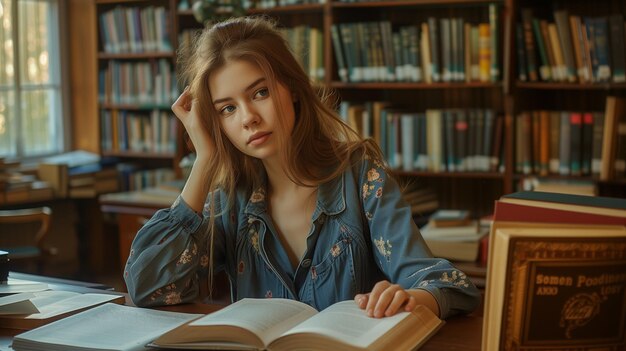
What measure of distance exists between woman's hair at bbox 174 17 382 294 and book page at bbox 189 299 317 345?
1.52 ft

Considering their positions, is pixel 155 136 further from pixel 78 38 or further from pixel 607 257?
pixel 607 257

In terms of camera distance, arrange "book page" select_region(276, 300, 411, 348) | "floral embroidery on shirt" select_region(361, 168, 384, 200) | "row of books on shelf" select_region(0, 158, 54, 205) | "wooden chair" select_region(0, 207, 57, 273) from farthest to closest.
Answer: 1. "row of books on shelf" select_region(0, 158, 54, 205)
2. "wooden chair" select_region(0, 207, 57, 273)
3. "floral embroidery on shirt" select_region(361, 168, 384, 200)
4. "book page" select_region(276, 300, 411, 348)

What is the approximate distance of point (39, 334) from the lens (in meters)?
1.34

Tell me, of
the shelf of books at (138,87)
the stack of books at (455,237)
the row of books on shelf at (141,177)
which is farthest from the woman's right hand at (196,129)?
the row of books on shelf at (141,177)

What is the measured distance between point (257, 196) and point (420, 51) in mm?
2049

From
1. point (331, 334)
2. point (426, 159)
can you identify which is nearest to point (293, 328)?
point (331, 334)

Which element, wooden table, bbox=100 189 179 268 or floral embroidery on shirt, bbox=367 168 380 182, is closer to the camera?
floral embroidery on shirt, bbox=367 168 380 182

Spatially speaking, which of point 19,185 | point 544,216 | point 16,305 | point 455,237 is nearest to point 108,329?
point 16,305

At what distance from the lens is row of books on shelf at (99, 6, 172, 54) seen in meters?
4.58

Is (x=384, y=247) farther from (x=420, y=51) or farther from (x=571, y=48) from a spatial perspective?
(x=420, y=51)

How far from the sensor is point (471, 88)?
395 cm

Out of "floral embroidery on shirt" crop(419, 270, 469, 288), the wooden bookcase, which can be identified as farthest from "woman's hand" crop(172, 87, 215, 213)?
the wooden bookcase

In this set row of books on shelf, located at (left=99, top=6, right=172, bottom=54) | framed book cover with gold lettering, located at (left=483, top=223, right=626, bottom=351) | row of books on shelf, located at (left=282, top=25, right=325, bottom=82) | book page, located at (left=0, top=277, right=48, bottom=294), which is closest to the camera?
framed book cover with gold lettering, located at (left=483, top=223, right=626, bottom=351)

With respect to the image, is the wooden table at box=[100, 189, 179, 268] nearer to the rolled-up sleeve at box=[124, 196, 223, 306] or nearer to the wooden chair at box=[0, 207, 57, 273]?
the wooden chair at box=[0, 207, 57, 273]
